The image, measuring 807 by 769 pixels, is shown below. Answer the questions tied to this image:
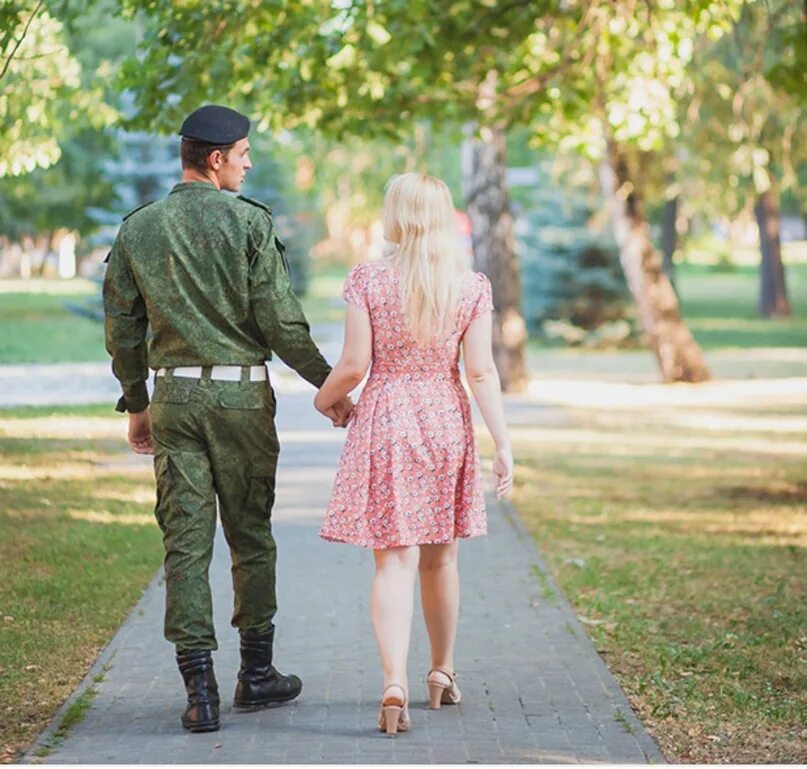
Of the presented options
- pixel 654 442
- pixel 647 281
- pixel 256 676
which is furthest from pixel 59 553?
pixel 647 281

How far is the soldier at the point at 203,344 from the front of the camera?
6.46 m

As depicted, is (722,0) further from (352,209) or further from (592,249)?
(352,209)

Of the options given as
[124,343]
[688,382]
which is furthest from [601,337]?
[124,343]

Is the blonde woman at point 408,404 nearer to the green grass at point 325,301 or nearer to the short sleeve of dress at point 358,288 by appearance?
the short sleeve of dress at point 358,288

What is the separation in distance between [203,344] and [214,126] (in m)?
0.77

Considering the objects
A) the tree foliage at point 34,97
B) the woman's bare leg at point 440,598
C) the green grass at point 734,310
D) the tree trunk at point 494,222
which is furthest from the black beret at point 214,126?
the green grass at point 734,310

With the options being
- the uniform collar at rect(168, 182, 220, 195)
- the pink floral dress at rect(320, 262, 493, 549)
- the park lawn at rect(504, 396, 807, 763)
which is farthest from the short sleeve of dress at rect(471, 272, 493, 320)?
the park lawn at rect(504, 396, 807, 763)

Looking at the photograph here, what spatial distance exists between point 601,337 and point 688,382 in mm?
11788

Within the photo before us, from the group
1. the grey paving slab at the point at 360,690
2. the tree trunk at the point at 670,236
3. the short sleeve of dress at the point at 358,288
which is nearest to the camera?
the grey paving slab at the point at 360,690

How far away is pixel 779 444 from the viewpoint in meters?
18.4

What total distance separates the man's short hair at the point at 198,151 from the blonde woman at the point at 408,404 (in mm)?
627

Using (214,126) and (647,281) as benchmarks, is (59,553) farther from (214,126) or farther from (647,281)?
(647,281)

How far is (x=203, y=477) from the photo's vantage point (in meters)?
6.56

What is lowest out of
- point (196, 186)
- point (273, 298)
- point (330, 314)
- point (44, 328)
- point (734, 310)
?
point (734, 310)
